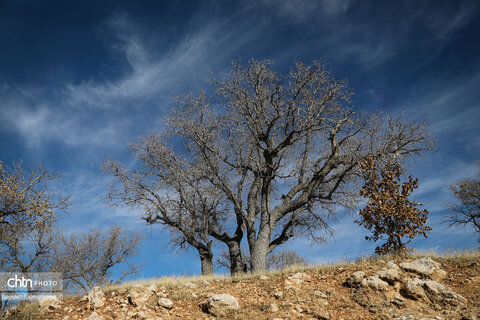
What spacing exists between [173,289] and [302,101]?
10.6 metres

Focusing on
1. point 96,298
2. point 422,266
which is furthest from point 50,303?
point 422,266

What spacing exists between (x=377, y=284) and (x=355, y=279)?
0.60m

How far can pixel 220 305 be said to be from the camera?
848cm

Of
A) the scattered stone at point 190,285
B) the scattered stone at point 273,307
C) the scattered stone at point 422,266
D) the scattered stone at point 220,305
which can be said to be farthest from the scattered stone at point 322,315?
the scattered stone at point 190,285

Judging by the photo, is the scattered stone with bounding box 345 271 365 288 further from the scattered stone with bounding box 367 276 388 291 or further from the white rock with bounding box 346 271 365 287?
the scattered stone with bounding box 367 276 388 291

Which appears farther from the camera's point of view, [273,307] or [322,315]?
[273,307]

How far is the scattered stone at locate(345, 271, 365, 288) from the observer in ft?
29.7

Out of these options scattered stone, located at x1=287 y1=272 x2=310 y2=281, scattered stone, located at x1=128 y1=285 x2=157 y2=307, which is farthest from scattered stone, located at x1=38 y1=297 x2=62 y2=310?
scattered stone, located at x1=287 y1=272 x2=310 y2=281

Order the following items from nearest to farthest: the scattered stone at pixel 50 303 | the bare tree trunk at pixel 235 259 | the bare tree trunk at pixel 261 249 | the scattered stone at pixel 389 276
Answer: the scattered stone at pixel 389 276 → the scattered stone at pixel 50 303 → the bare tree trunk at pixel 261 249 → the bare tree trunk at pixel 235 259

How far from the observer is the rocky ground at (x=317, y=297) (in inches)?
312

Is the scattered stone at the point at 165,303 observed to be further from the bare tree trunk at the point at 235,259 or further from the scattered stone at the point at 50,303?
the bare tree trunk at the point at 235,259

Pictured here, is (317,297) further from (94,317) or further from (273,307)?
(94,317)

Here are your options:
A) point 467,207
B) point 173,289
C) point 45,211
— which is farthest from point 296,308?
point 467,207

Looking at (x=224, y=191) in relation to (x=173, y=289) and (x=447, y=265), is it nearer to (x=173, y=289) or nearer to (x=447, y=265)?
(x=173, y=289)
